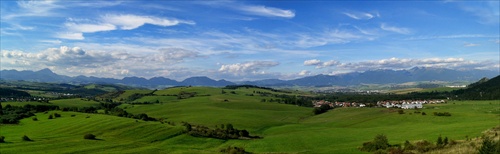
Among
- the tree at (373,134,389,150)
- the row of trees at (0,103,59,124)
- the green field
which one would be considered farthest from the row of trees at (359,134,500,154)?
the row of trees at (0,103,59,124)

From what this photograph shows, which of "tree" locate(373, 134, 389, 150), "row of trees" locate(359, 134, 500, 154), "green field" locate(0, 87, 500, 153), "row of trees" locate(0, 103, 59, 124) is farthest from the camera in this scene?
"row of trees" locate(0, 103, 59, 124)

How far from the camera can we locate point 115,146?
2420 inches

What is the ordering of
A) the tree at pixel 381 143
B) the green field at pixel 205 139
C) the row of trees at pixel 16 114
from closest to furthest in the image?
the tree at pixel 381 143 → the green field at pixel 205 139 → the row of trees at pixel 16 114

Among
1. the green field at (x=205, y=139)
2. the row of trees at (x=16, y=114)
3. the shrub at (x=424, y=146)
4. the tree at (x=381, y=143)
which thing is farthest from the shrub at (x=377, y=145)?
the row of trees at (x=16, y=114)

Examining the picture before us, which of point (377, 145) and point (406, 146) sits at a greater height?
point (406, 146)

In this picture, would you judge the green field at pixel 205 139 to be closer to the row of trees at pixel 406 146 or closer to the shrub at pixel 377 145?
the shrub at pixel 377 145

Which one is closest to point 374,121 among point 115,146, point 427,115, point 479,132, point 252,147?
point 427,115

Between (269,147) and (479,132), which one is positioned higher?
(479,132)

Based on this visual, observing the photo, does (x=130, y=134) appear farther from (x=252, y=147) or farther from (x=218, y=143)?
(x=252, y=147)

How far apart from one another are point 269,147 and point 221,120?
208 feet

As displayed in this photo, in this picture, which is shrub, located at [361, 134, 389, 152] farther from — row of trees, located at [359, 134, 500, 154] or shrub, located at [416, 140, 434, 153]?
shrub, located at [416, 140, 434, 153]

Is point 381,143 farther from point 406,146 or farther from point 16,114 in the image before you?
point 16,114

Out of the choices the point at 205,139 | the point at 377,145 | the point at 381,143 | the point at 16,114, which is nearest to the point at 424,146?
the point at 381,143

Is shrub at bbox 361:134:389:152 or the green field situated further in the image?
the green field
